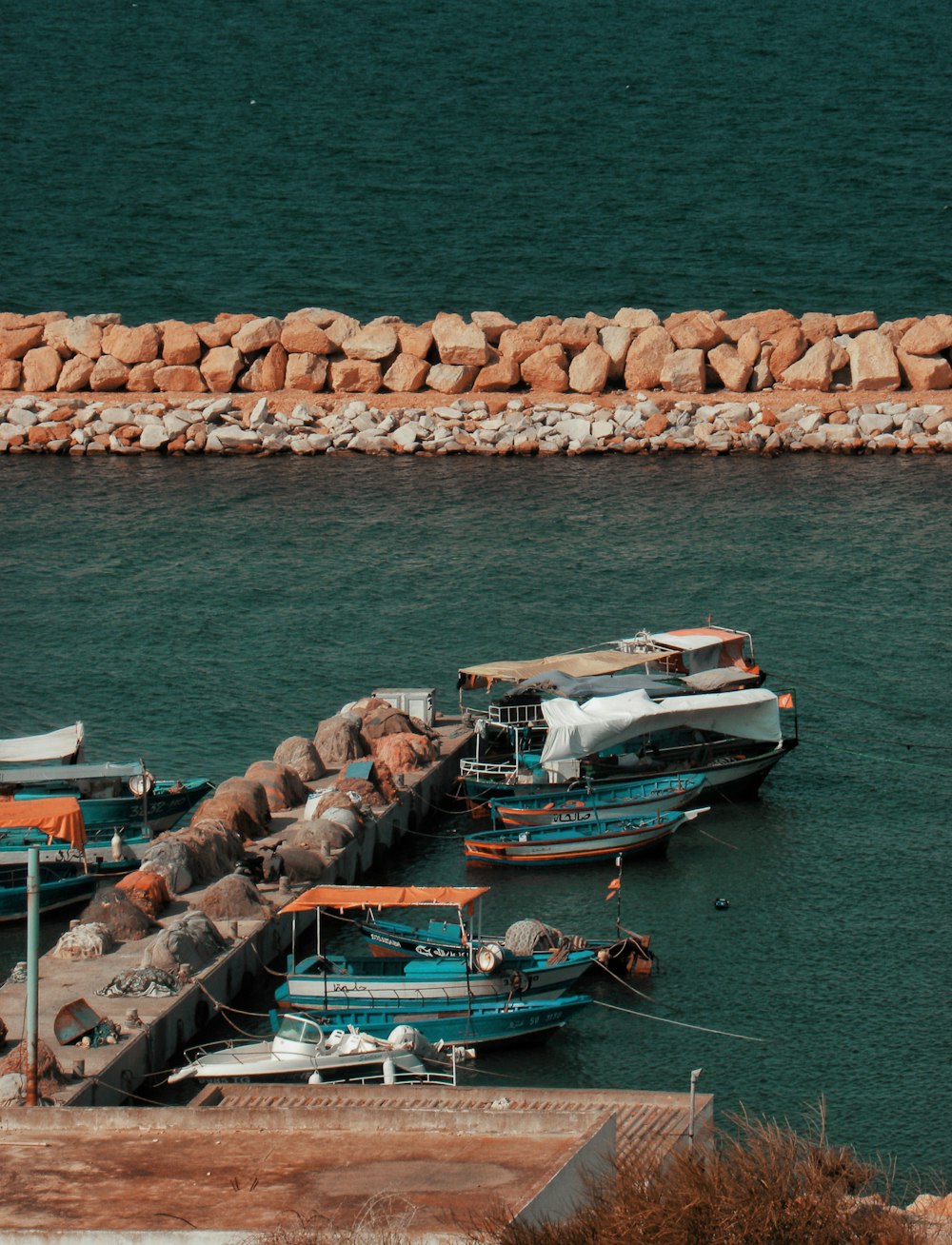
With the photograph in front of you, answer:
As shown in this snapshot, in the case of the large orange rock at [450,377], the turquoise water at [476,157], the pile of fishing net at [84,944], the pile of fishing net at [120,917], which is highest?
the turquoise water at [476,157]

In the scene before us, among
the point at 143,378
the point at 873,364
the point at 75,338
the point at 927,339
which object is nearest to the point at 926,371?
the point at 927,339

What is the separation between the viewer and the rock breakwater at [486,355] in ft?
289

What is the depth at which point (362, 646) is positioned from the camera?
64.6 meters

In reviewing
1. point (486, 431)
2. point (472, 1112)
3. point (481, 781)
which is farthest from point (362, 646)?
point (472, 1112)

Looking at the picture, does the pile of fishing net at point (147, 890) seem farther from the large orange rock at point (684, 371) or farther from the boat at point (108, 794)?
the large orange rock at point (684, 371)

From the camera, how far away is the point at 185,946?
42.5 metres

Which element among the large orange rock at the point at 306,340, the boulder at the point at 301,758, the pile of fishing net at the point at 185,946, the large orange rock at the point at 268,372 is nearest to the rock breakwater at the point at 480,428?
the large orange rock at the point at 268,372

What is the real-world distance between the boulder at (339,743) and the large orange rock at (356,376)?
118ft

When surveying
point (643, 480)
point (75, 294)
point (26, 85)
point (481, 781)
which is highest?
point (26, 85)

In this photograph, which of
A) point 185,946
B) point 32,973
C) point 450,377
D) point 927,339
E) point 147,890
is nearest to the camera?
point 32,973

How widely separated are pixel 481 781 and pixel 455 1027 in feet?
47.3

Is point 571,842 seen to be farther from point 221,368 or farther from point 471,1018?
point 221,368

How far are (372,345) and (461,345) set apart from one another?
392 centimetres

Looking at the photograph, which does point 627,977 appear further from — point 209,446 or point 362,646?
point 209,446
